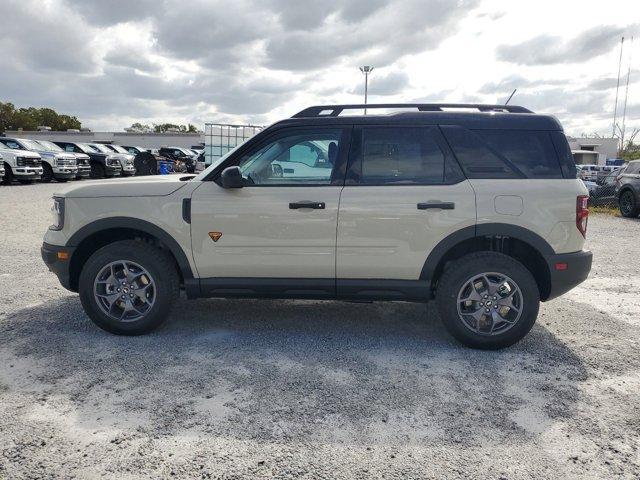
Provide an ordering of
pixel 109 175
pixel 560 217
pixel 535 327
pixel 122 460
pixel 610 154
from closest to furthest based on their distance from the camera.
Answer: pixel 122 460
pixel 560 217
pixel 535 327
pixel 109 175
pixel 610 154

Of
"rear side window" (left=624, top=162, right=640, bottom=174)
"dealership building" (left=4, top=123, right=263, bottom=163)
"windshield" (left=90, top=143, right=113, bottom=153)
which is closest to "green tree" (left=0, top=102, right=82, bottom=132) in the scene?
"dealership building" (left=4, top=123, right=263, bottom=163)

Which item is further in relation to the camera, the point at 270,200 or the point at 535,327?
the point at 535,327

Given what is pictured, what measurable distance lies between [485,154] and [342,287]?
155 centimetres

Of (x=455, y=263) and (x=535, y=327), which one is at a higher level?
(x=455, y=263)

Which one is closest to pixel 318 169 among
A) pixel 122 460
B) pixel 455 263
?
pixel 455 263

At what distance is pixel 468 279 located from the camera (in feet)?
13.5

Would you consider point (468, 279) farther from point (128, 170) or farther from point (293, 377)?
point (128, 170)

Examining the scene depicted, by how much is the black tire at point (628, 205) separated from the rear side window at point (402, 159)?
488 inches

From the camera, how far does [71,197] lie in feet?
14.5

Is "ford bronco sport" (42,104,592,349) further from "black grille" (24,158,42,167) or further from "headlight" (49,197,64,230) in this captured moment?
"black grille" (24,158,42,167)

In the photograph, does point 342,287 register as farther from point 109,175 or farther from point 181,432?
point 109,175

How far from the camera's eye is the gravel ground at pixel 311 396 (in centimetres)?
270

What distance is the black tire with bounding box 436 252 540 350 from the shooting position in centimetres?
409

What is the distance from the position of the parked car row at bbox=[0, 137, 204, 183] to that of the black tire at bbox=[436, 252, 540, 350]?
58.9 ft
